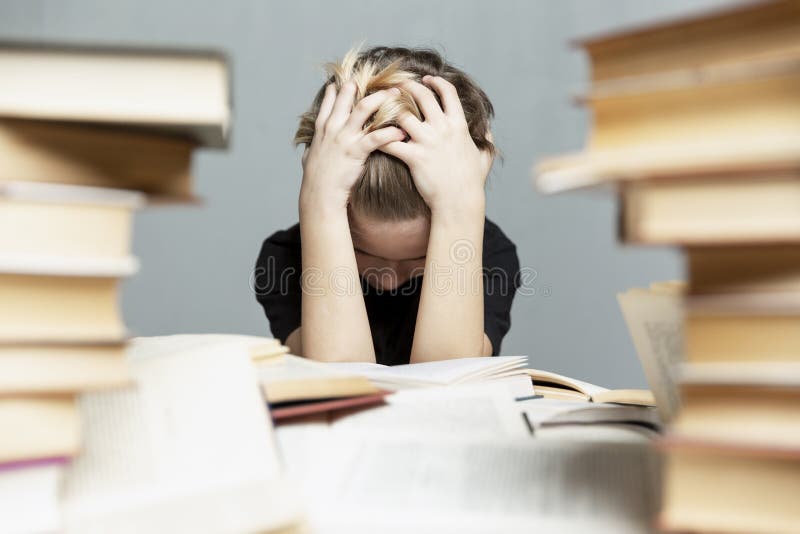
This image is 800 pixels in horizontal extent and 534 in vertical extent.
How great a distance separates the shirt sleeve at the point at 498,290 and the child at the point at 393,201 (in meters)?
0.09

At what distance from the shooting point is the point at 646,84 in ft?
1.38

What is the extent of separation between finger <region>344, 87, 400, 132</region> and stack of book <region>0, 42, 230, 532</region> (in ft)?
2.08

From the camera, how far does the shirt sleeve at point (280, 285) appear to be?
141 cm

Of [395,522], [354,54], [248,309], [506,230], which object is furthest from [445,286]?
[248,309]

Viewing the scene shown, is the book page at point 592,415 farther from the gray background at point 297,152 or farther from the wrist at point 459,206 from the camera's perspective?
the gray background at point 297,152

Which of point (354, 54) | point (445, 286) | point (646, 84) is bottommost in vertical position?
point (445, 286)

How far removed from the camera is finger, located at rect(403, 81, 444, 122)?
1.12m

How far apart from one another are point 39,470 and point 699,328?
1.26 ft

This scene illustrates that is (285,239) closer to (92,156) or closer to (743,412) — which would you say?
(92,156)

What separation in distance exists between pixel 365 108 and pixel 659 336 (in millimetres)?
617

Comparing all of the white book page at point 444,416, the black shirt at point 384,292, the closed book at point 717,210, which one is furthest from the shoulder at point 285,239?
the closed book at point 717,210

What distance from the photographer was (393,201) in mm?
1136

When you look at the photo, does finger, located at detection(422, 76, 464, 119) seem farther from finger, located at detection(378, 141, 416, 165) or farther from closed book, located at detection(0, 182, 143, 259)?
closed book, located at detection(0, 182, 143, 259)

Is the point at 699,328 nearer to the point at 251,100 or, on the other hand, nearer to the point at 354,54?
the point at 354,54
